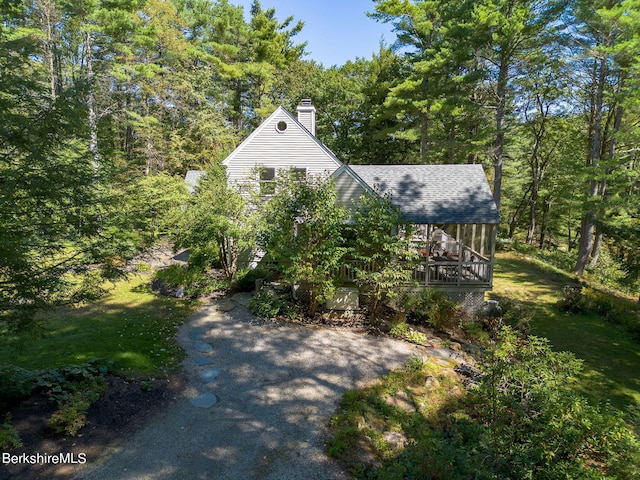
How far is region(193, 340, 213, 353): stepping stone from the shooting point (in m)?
8.54

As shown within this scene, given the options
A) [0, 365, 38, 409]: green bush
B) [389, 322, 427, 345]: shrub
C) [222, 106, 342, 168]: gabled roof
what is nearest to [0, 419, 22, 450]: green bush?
[0, 365, 38, 409]: green bush

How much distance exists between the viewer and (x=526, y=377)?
17.7 feet

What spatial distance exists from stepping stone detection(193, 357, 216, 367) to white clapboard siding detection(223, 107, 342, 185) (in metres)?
9.29

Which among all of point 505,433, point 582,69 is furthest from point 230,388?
point 582,69

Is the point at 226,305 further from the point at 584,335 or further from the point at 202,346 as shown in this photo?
the point at 584,335

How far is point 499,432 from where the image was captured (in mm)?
5066

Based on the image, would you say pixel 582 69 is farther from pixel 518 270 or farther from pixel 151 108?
pixel 151 108

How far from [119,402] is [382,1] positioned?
26.3 meters

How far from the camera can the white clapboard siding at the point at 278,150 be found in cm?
1558

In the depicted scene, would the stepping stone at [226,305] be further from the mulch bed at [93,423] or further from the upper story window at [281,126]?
the upper story window at [281,126]

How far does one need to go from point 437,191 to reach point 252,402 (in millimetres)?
10270

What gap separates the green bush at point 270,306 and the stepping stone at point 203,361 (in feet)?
8.63

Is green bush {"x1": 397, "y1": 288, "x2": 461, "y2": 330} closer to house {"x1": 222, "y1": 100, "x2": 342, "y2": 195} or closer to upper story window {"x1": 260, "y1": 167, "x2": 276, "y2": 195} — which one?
upper story window {"x1": 260, "y1": 167, "x2": 276, "y2": 195}

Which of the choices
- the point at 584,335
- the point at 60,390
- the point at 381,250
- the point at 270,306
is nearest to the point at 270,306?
the point at 270,306
